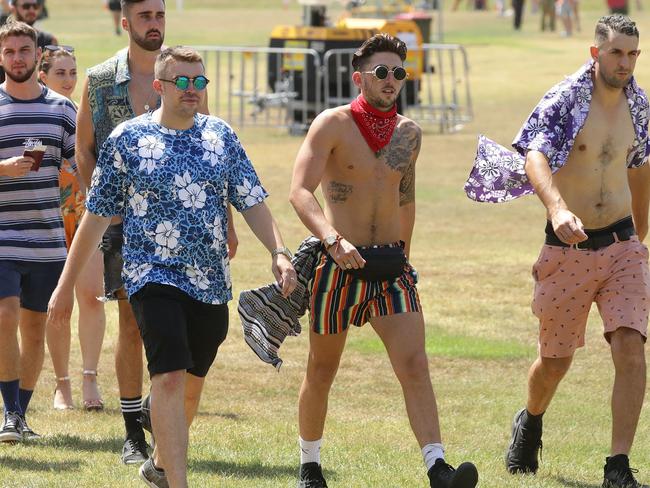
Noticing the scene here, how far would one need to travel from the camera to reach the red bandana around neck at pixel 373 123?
602 cm

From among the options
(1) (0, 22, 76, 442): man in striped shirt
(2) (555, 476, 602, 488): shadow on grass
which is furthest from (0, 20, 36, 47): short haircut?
(2) (555, 476, 602, 488): shadow on grass

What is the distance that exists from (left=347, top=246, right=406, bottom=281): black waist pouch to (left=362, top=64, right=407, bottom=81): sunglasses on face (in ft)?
2.36

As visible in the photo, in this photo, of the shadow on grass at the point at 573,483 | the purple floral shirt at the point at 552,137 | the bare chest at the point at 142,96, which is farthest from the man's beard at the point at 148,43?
the shadow on grass at the point at 573,483

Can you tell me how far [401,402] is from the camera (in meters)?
8.44

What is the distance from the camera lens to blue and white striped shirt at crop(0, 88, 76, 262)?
→ 711 cm

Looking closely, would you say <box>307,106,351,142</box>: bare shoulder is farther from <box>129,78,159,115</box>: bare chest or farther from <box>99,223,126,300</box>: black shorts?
<box>99,223,126,300</box>: black shorts

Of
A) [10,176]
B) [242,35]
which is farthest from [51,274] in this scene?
[242,35]

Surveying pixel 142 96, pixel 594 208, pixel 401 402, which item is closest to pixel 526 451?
pixel 594 208

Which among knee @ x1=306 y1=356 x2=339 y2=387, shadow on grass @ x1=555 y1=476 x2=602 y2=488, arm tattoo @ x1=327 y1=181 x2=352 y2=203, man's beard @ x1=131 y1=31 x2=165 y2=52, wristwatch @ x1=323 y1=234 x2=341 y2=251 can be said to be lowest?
shadow on grass @ x1=555 y1=476 x2=602 y2=488

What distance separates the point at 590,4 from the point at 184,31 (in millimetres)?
19863

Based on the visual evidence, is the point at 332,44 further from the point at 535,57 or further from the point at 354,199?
the point at 354,199

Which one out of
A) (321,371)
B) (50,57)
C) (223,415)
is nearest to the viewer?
(321,371)

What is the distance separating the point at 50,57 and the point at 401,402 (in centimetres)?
295

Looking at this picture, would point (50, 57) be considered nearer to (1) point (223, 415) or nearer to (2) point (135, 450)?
(1) point (223, 415)
